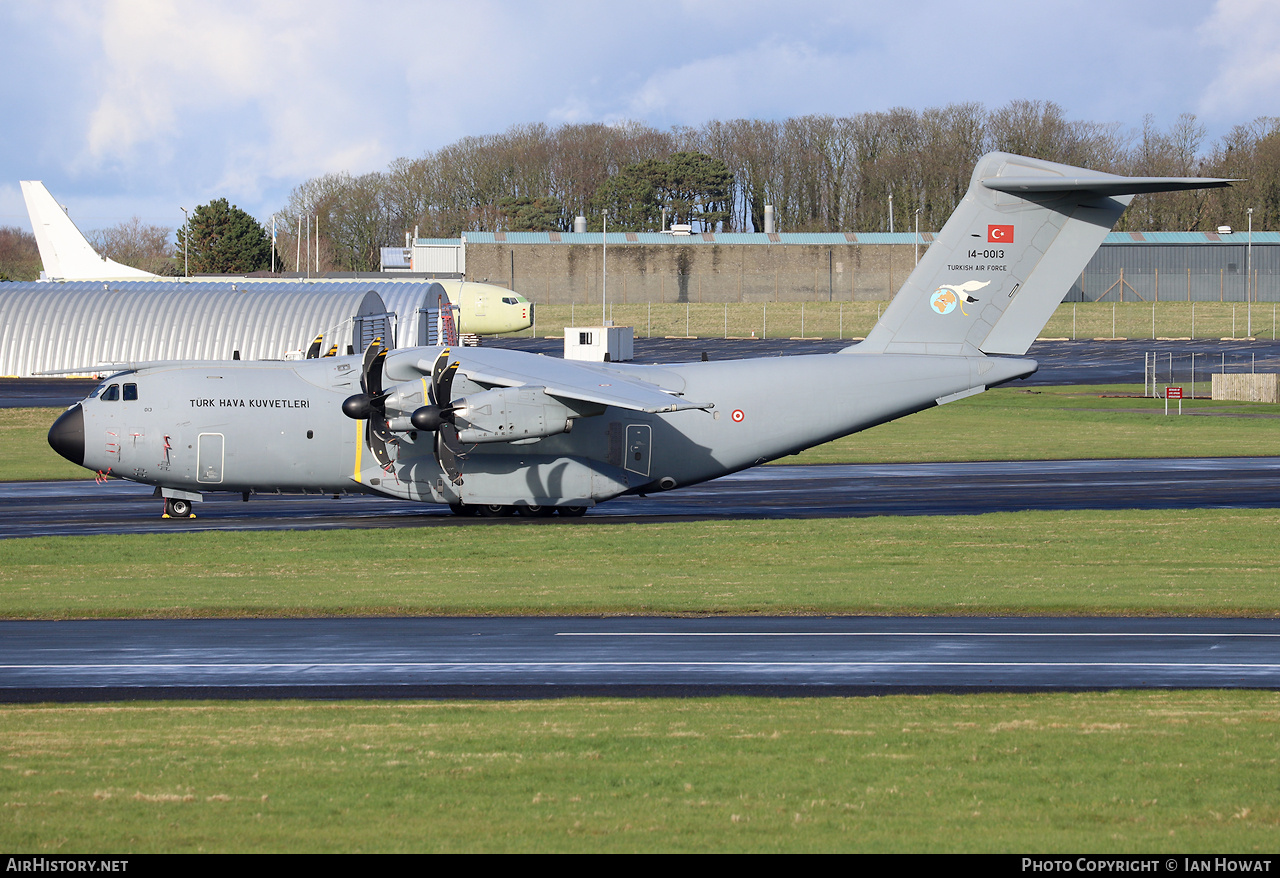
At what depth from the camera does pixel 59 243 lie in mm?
84562

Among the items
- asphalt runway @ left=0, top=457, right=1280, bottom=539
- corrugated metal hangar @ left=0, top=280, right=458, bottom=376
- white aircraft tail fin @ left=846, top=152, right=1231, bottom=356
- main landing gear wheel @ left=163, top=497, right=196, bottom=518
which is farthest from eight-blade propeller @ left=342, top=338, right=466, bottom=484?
corrugated metal hangar @ left=0, top=280, right=458, bottom=376

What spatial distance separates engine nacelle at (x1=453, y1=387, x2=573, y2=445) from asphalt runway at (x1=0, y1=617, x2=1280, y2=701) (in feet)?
25.4

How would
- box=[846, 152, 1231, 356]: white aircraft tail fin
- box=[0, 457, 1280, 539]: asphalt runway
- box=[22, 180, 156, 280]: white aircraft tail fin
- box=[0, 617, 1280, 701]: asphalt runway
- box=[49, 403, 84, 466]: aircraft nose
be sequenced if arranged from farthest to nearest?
box=[22, 180, 156, 280]: white aircraft tail fin
box=[0, 457, 1280, 539]: asphalt runway
box=[49, 403, 84, 466]: aircraft nose
box=[846, 152, 1231, 356]: white aircraft tail fin
box=[0, 617, 1280, 701]: asphalt runway

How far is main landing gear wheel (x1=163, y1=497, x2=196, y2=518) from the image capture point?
89.1 feet

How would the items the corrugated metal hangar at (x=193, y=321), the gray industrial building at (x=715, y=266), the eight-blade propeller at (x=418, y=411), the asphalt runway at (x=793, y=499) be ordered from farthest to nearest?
the gray industrial building at (x=715, y=266)
the corrugated metal hangar at (x=193, y=321)
the asphalt runway at (x=793, y=499)
the eight-blade propeller at (x=418, y=411)

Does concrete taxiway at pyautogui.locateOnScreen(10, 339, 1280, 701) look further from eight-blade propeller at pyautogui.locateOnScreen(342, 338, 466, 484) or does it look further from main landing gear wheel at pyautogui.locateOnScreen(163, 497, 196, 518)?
main landing gear wheel at pyautogui.locateOnScreen(163, 497, 196, 518)

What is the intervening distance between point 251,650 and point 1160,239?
117105 millimetres

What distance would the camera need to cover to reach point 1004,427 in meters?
46.7

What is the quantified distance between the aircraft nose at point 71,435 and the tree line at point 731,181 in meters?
111

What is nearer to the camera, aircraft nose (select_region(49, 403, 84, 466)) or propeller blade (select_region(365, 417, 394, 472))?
propeller blade (select_region(365, 417, 394, 472))

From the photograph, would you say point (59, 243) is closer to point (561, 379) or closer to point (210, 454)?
point (210, 454)

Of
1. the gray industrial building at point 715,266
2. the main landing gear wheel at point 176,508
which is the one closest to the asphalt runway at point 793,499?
the main landing gear wheel at point 176,508

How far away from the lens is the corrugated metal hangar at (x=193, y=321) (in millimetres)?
58062

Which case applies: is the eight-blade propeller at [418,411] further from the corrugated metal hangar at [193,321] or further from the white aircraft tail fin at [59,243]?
the white aircraft tail fin at [59,243]
